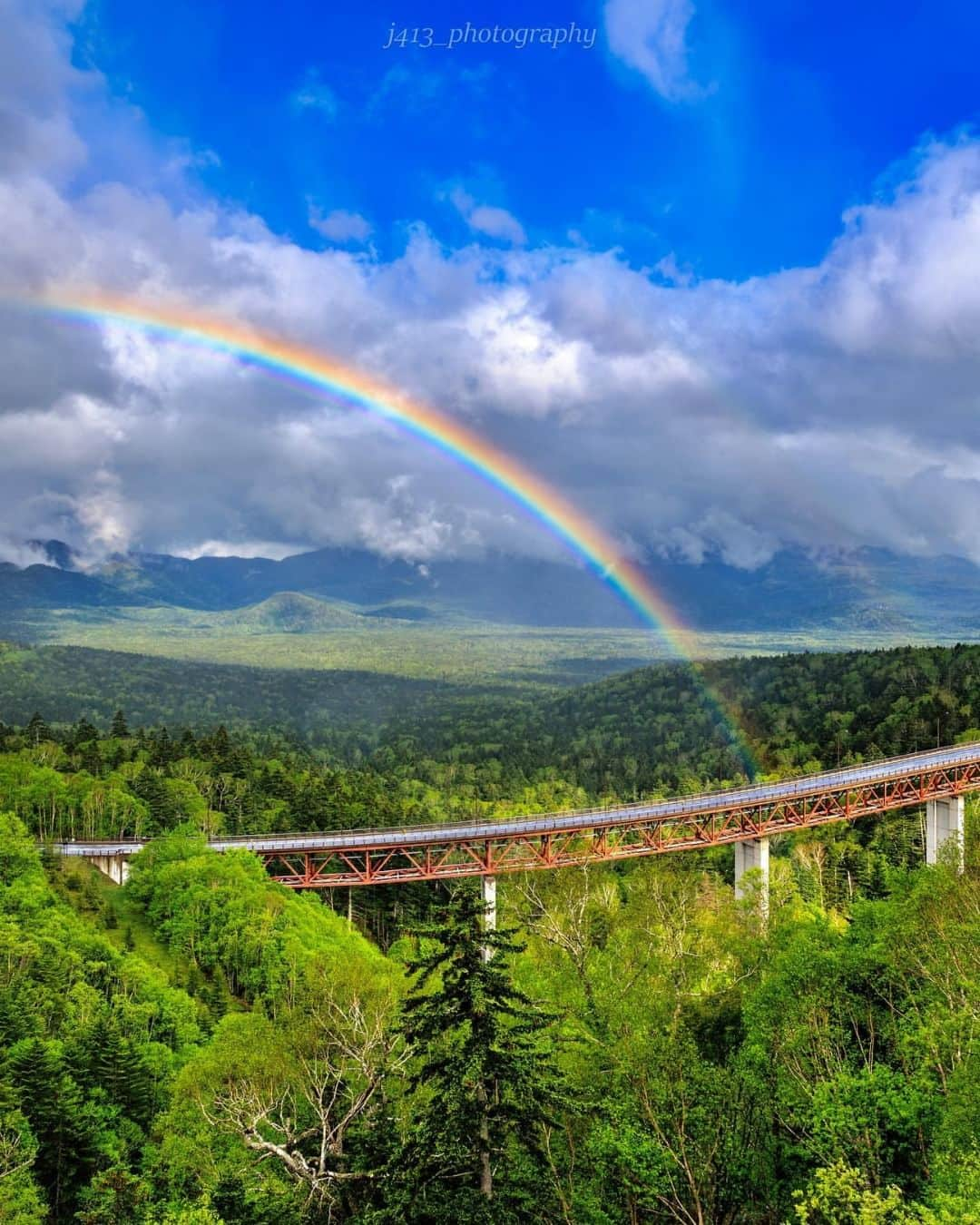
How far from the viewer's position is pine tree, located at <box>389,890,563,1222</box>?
15734 mm

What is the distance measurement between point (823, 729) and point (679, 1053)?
9729 centimetres

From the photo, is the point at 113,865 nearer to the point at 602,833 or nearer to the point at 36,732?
the point at 602,833

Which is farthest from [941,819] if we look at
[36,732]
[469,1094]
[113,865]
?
[36,732]

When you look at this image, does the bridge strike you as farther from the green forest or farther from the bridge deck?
the green forest

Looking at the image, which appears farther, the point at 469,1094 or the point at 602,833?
the point at 602,833

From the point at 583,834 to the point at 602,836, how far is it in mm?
1897

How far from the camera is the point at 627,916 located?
3494cm

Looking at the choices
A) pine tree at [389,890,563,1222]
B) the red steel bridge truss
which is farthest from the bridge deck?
pine tree at [389,890,563,1222]

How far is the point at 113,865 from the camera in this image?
57062 mm

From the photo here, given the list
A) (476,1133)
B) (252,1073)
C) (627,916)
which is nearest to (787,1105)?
(476,1133)

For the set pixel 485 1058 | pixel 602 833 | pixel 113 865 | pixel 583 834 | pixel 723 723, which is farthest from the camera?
pixel 723 723

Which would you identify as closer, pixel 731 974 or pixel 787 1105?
pixel 787 1105

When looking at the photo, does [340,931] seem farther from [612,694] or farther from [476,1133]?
[612,694]

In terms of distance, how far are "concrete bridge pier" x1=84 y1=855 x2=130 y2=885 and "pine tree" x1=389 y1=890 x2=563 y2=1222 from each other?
149 ft
